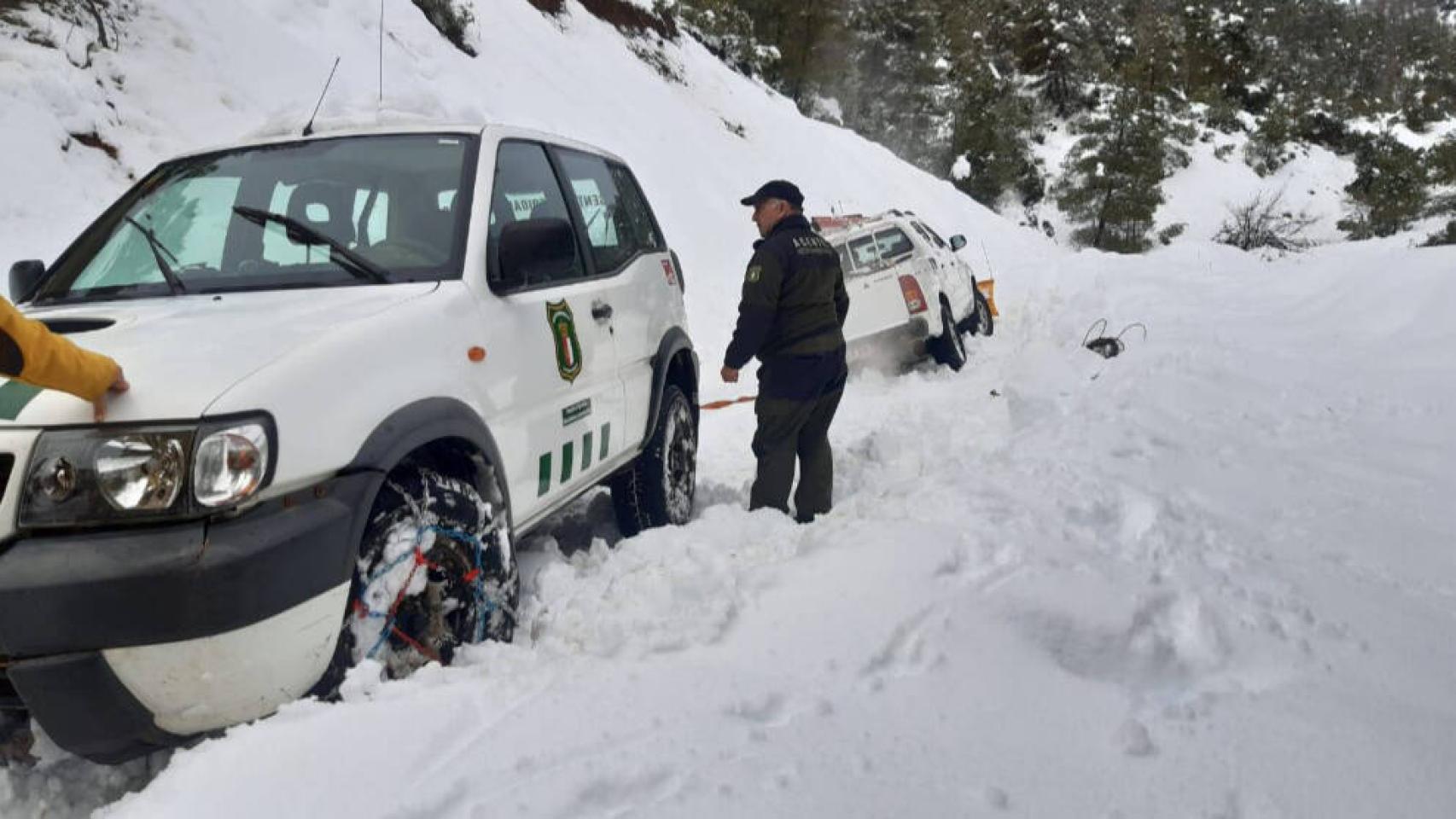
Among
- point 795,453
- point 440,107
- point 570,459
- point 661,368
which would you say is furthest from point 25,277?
point 440,107

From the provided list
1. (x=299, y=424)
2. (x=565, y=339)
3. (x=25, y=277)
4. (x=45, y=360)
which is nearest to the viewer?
(x=45, y=360)

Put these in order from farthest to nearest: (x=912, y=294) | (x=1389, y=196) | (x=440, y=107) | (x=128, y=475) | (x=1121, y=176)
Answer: (x=1389, y=196), (x=1121, y=176), (x=912, y=294), (x=440, y=107), (x=128, y=475)

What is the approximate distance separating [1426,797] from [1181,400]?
362cm

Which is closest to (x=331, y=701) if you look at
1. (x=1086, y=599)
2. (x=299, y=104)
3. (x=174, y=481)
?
(x=174, y=481)

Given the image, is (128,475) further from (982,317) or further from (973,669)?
(982,317)

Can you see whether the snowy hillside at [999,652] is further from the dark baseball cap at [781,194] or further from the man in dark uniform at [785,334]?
the dark baseball cap at [781,194]

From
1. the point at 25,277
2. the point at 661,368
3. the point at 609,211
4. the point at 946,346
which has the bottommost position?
the point at 946,346

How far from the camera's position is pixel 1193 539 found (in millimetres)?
3023

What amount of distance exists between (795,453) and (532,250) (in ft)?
7.96

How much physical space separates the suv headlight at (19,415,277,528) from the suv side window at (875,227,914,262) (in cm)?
853

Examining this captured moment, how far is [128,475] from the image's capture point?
2027mm

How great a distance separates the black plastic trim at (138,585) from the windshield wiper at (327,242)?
111cm

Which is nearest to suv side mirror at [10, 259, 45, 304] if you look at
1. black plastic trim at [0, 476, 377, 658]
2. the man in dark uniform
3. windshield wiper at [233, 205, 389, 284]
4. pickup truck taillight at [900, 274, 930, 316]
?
windshield wiper at [233, 205, 389, 284]

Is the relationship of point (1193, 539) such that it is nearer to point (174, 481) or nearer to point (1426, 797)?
point (1426, 797)
